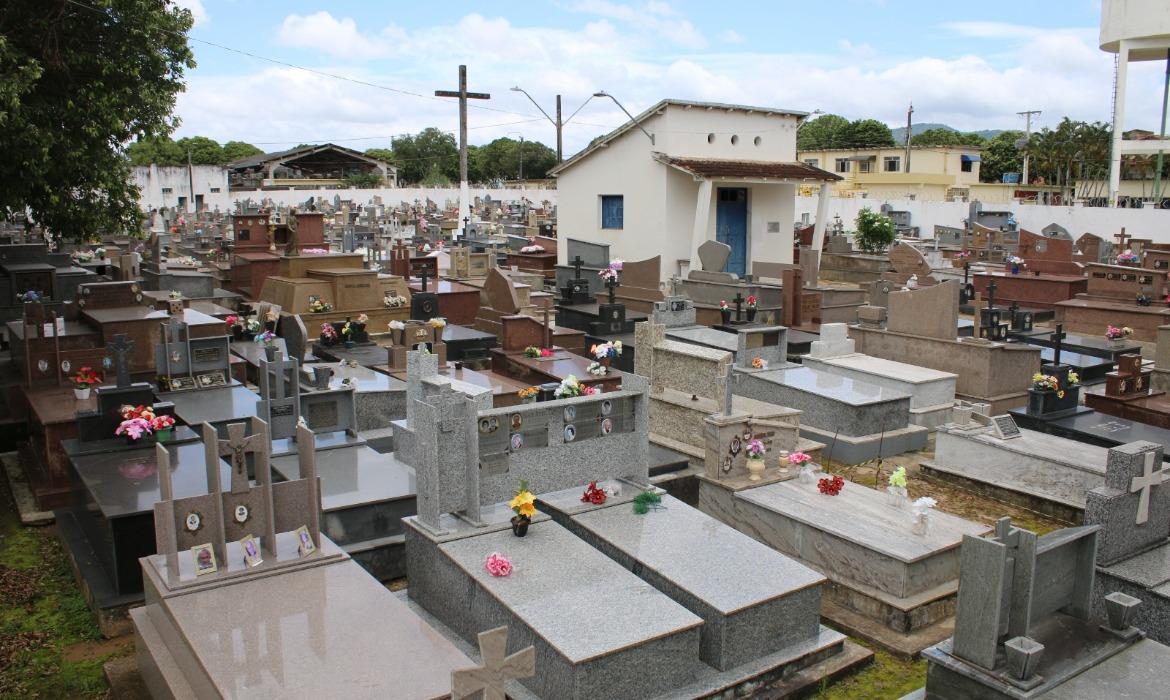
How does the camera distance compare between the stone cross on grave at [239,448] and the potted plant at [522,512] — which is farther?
the potted plant at [522,512]

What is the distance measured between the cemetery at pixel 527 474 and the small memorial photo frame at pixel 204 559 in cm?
3

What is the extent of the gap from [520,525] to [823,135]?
75338mm

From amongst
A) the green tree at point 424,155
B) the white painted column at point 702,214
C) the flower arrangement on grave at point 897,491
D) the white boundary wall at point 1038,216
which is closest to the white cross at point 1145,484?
the flower arrangement on grave at point 897,491

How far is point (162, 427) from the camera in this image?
866 centimetres

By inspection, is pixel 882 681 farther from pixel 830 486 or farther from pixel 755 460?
pixel 755 460

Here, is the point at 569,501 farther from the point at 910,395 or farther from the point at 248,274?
the point at 248,274

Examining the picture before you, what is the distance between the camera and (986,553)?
18.3 ft

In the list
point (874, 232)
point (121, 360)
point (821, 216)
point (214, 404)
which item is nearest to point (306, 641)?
point (121, 360)

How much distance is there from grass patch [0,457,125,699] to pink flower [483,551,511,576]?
103 inches

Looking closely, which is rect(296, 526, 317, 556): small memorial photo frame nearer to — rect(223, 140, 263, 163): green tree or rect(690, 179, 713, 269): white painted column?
rect(690, 179, 713, 269): white painted column

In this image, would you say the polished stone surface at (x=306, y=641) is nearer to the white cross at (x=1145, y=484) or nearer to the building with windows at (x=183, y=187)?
the white cross at (x=1145, y=484)

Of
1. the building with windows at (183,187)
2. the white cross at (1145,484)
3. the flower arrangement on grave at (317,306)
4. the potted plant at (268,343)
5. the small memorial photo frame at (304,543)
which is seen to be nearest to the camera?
the small memorial photo frame at (304,543)

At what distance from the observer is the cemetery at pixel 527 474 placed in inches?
223

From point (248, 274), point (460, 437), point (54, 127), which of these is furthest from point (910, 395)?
point (248, 274)
